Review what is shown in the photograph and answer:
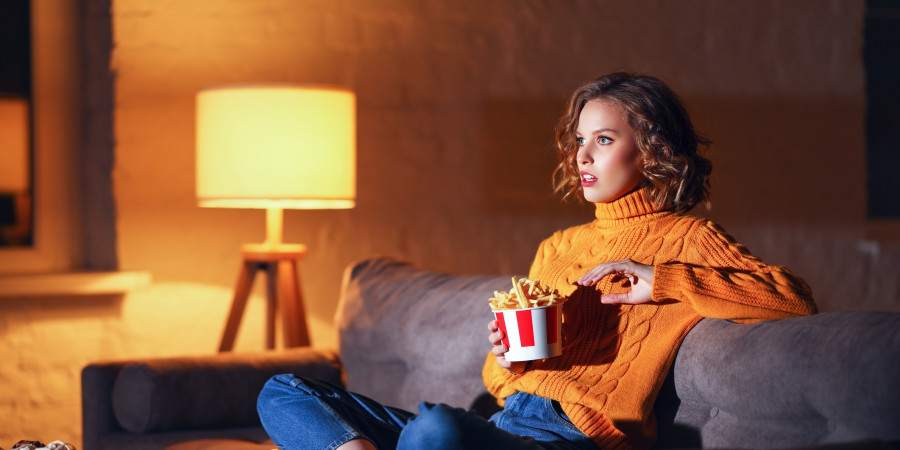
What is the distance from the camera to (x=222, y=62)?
10.7ft

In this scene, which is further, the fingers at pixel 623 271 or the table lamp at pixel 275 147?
the table lamp at pixel 275 147

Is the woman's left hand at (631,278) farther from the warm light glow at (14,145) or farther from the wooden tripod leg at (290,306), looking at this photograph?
the warm light glow at (14,145)

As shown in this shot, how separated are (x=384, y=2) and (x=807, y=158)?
1.96m

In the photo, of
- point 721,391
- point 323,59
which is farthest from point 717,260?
point 323,59

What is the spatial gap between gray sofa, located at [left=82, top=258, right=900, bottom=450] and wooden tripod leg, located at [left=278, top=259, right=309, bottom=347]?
282mm

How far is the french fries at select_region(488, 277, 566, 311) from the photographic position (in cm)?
153

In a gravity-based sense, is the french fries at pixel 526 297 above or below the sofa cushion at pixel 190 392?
above

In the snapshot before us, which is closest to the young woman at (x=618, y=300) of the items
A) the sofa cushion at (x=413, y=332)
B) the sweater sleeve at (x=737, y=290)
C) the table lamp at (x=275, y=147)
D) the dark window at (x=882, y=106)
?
the sweater sleeve at (x=737, y=290)

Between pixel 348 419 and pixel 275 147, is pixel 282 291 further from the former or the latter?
pixel 348 419

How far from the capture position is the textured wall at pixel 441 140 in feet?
10.4

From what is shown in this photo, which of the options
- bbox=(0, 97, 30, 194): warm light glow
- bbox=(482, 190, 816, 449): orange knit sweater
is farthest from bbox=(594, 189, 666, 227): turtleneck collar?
bbox=(0, 97, 30, 194): warm light glow

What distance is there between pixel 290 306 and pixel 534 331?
1470 millimetres

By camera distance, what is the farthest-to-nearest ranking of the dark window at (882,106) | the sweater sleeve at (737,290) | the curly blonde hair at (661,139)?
1. the dark window at (882,106)
2. the curly blonde hair at (661,139)
3. the sweater sleeve at (737,290)

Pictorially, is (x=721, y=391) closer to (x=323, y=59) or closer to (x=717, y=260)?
(x=717, y=260)
